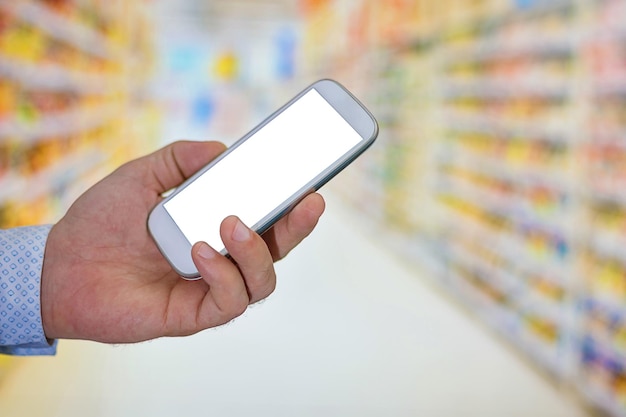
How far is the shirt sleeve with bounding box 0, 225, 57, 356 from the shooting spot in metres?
0.87

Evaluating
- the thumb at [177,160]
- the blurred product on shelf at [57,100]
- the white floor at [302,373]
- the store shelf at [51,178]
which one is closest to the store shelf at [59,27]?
the blurred product on shelf at [57,100]

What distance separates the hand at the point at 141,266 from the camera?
2.64ft


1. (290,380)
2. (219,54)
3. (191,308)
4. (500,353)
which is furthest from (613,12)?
(219,54)

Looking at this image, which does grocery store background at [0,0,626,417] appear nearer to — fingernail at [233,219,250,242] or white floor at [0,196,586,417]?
Result: white floor at [0,196,586,417]

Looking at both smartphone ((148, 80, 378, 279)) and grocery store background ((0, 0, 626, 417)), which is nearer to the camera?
smartphone ((148, 80, 378, 279))

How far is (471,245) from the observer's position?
12.9ft

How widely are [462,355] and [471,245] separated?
1.04 m

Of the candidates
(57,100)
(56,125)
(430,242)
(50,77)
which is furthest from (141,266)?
(430,242)

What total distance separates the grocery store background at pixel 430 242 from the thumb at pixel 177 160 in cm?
122

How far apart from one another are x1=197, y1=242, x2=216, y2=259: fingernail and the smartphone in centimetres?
10

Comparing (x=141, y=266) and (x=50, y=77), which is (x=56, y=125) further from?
(x=141, y=266)

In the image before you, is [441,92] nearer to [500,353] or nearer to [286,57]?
[500,353]

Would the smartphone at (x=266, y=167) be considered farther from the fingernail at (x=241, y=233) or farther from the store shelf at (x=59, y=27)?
the store shelf at (x=59, y=27)

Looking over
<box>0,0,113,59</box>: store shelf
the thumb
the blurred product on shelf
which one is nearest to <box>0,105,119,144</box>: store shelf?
the blurred product on shelf
